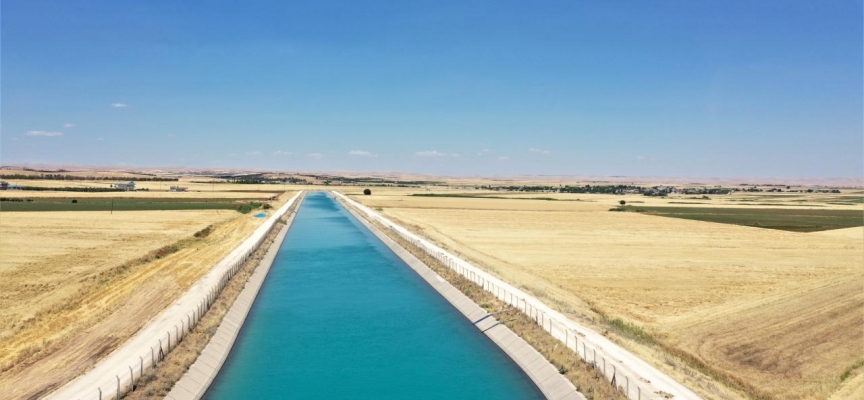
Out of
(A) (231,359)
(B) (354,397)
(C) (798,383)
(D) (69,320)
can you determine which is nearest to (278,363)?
(A) (231,359)

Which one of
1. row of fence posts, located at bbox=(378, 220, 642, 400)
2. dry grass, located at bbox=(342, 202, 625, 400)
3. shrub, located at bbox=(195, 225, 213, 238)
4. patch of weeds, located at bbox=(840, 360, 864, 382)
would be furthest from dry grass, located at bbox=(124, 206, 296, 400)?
shrub, located at bbox=(195, 225, 213, 238)

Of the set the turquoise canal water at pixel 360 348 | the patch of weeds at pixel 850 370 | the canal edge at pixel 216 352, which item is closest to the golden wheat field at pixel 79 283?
the canal edge at pixel 216 352

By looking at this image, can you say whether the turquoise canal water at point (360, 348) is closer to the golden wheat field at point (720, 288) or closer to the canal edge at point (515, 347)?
the canal edge at point (515, 347)

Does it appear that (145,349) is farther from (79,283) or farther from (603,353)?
(79,283)

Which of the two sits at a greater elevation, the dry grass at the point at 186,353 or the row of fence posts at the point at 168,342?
the row of fence posts at the point at 168,342

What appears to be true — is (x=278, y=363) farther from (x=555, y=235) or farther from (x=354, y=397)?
(x=555, y=235)

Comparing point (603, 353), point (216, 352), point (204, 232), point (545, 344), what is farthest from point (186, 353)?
point (204, 232)

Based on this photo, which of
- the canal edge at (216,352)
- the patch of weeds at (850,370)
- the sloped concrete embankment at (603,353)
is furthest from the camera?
the patch of weeds at (850,370)
